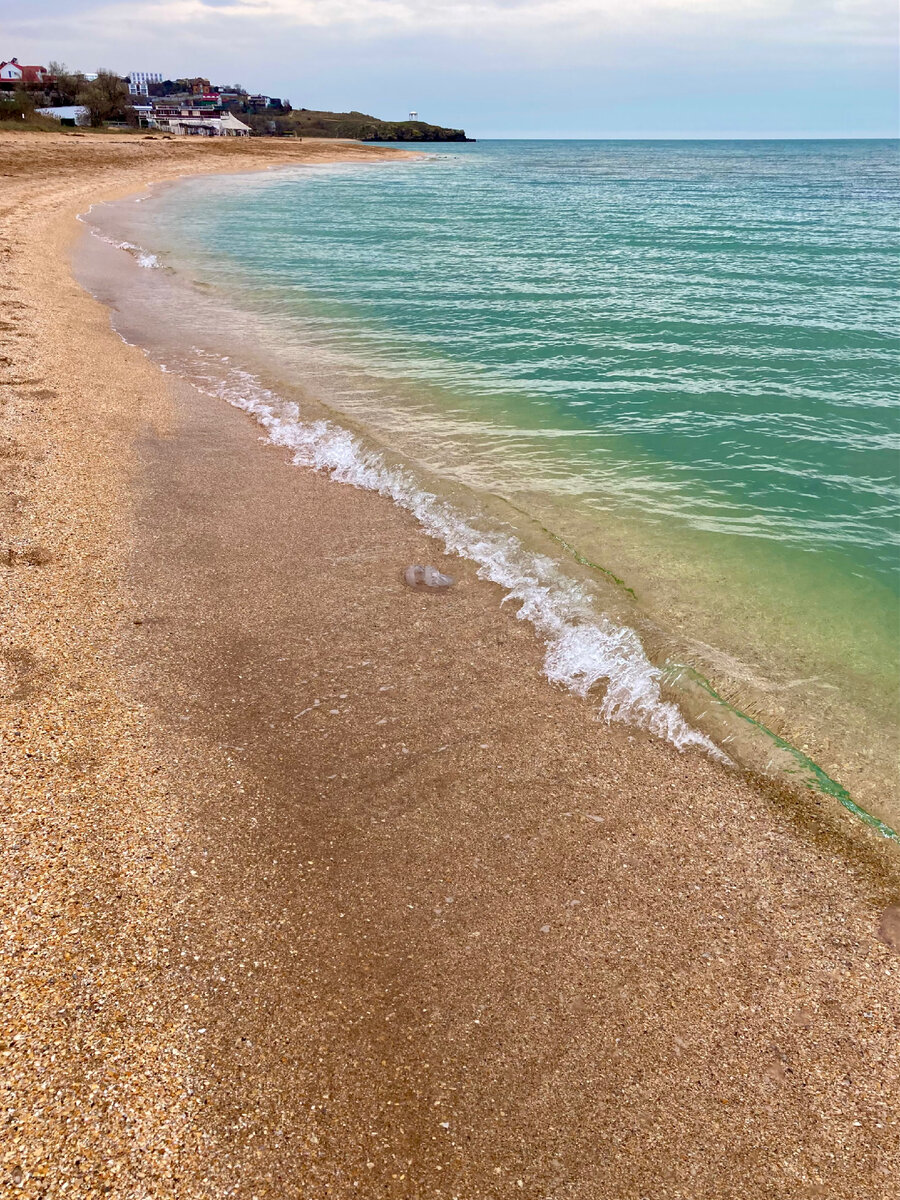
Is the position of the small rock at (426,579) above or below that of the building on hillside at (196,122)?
below

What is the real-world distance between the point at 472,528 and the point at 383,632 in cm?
224

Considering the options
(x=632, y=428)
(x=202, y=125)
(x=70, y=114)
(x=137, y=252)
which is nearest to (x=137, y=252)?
(x=137, y=252)

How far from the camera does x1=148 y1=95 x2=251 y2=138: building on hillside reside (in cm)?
11476

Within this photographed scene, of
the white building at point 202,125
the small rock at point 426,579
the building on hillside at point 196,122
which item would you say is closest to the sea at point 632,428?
the small rock at point 426,579

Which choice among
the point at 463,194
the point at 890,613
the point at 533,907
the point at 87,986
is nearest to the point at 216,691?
the point at 87,986

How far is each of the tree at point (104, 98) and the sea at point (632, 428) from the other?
73.6 metres

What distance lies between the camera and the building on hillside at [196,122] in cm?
11476

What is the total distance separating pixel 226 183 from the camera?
5684 centimetres

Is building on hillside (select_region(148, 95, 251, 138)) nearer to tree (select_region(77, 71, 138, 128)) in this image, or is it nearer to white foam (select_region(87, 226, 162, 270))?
tree (select_region(77, 71, 138, 128))

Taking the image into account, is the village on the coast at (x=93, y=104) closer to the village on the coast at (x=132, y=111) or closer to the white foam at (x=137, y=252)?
the village on the coast at (x=132, y=111)

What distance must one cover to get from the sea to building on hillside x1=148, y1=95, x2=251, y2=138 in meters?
107

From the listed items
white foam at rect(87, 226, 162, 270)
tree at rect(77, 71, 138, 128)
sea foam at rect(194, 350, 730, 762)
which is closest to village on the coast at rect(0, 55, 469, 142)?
tree at rect(77, 71, 138, 128)

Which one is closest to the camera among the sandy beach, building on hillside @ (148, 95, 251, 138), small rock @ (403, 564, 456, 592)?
the sandy beach

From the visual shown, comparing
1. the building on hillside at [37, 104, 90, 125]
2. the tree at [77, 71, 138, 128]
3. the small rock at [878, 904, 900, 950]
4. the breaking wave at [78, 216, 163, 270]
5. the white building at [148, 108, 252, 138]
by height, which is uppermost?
the white building at [148, 108, 252, 138]
